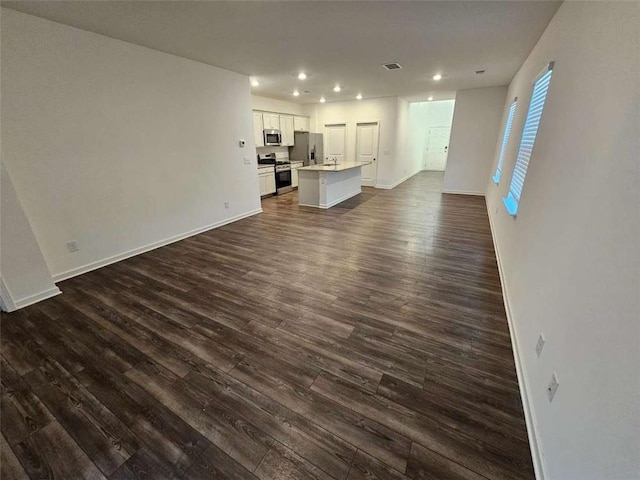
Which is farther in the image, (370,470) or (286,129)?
(286,129)

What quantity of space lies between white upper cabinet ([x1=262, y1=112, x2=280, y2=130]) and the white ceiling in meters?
2.28

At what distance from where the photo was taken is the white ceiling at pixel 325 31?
241 centimetres

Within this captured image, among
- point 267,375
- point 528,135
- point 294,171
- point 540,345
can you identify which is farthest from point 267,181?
point 540,345

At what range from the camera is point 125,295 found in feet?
9.07

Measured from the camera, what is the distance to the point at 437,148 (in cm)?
1237

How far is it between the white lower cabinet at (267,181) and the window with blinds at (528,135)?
5398mm

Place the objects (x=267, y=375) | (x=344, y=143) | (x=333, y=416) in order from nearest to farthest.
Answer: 1. (x=333, y=416)
2. (x=267, y=375)
3. (x=344, y=143)

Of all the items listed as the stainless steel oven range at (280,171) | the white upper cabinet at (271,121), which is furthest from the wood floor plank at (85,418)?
the white upper cabinet at (271,121)

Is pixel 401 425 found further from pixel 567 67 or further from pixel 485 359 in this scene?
pixel 567 67

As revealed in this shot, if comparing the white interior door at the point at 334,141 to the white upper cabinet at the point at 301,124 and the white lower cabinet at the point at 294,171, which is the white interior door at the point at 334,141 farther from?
the white lower cabinet at the point at 294,171

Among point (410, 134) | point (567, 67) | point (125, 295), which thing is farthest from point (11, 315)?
point (410, 134)

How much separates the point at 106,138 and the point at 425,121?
461 inches

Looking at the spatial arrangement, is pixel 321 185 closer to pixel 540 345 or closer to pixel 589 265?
pixel 540 345

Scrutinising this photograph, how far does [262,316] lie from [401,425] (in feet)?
4.58
